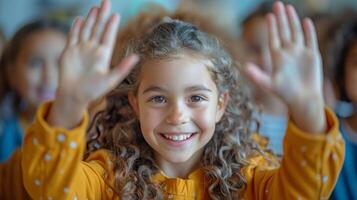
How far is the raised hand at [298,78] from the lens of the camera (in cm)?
75

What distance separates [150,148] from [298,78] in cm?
31

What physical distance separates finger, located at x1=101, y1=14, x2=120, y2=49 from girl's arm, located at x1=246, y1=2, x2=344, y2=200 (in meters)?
0.18

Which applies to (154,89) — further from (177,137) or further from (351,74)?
(351,74)

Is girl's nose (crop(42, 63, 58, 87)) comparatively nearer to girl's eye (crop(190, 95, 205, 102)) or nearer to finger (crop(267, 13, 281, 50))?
girl's eye (crop(190, 95, 205, 102))

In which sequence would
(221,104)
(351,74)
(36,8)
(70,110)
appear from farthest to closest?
(36,8) → (351,74) → (221,104) → (70,110)

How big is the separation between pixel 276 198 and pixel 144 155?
240 millimetres

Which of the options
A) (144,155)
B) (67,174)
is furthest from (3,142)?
(67,174)

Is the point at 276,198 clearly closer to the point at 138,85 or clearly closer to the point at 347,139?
the point at 138,85

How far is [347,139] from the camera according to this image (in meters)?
1.27

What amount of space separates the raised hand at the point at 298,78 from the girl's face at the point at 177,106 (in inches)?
5.4

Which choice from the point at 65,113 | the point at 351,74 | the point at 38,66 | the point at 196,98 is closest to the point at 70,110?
the point at 65,113

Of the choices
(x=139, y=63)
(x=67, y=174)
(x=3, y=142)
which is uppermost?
(x=139, y=63)

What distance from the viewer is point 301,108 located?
757mm

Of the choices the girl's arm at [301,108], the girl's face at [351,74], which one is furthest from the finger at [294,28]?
the girl's face at [351,74]
